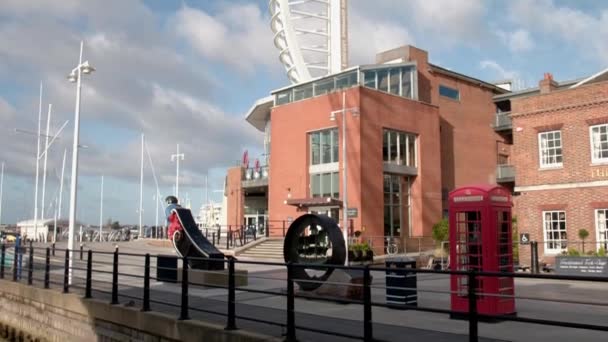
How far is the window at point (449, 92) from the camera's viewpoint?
43938 millimetres

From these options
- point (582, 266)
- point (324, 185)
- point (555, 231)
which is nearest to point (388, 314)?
point (582, 266)

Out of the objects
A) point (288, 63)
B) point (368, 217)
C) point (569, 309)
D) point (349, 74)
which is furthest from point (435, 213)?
point (569, 309)

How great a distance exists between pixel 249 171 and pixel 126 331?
3912cm

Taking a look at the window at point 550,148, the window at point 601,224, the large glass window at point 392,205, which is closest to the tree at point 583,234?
the window at point 601,224

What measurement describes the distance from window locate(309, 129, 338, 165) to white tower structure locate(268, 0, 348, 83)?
14.2m

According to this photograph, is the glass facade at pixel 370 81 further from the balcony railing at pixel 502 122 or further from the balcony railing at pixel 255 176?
the balcony railing at pixel 255 176

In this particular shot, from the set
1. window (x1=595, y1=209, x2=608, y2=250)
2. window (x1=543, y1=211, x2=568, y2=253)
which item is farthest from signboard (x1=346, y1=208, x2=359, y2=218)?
window (x1=595, y1=209, x2=608, y2=250)

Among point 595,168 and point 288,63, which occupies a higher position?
point 288,63

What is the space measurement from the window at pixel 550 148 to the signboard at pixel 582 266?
625 cm

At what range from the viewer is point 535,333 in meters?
8.89

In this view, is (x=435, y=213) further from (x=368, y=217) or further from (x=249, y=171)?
(x=249, y=171)

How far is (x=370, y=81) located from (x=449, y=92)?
354 inches

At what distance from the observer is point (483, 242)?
10227 mm

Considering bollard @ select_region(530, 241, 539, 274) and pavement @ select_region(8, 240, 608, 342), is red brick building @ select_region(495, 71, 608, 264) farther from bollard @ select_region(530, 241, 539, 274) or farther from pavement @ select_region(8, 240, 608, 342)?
pavement @ select_region(8, 240, 608, 342)
